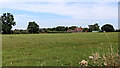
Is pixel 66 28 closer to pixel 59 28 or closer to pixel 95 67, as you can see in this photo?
pixel 59 28

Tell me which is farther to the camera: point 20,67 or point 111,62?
point 20,67

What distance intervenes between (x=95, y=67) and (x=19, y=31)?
201 feet

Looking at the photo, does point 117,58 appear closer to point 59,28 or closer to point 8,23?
Answer: point 8,23

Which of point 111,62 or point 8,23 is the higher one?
point 8,23

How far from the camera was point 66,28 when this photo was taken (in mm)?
105500

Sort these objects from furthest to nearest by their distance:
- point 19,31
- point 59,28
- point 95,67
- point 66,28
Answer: point 66,28, point 59,28, point 19,31, point 95,67

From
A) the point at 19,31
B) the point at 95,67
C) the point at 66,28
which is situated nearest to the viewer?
the point at 95,67

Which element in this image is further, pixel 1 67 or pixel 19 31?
pixel 19 31

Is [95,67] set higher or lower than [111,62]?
lower

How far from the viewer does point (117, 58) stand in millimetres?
3537

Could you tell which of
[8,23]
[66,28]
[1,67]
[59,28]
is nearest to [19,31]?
[8,23]

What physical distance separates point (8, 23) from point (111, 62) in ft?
220

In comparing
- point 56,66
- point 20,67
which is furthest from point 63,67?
point 20,67

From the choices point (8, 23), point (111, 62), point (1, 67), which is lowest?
point (1, 67)
